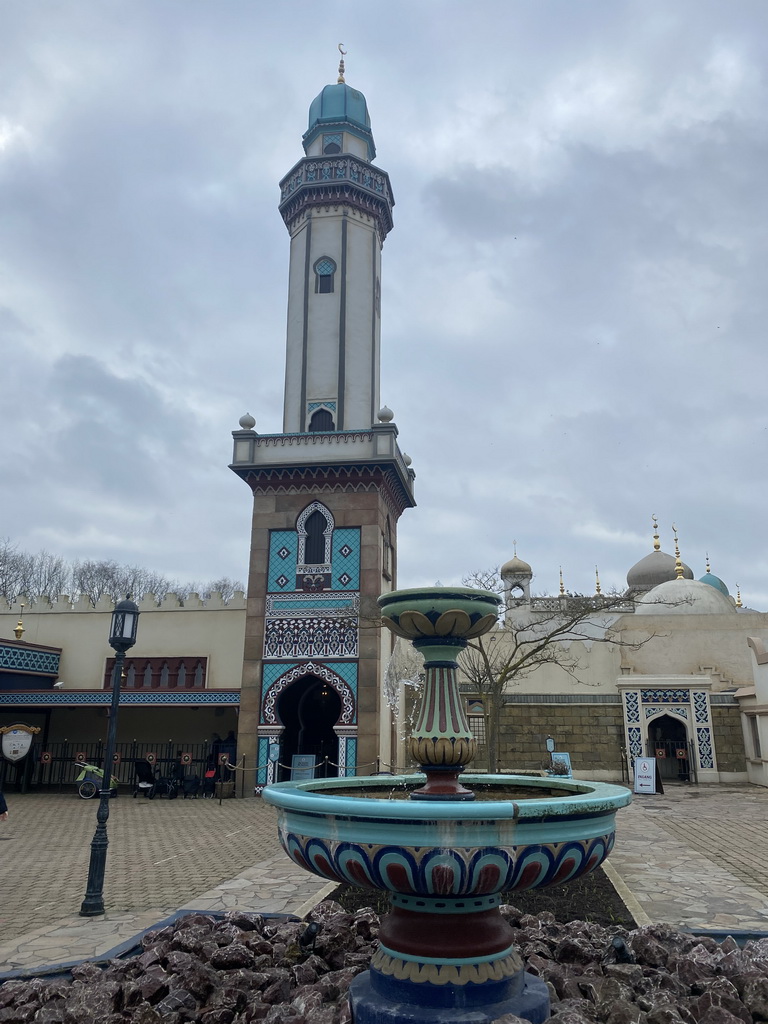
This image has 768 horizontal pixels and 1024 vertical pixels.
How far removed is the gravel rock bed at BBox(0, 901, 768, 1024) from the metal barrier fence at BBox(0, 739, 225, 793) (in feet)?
46.3

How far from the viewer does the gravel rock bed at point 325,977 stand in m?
4.11

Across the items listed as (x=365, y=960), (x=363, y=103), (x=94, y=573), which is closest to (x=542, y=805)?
(x=365, y=960)

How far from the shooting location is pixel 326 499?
63.5 feet

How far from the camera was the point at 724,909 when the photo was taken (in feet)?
23.1

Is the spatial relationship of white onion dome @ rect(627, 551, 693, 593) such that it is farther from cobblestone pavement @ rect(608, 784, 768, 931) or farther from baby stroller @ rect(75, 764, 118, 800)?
baby stroller @ rect(75, 764, 118, 800)

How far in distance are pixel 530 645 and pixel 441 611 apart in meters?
21.4

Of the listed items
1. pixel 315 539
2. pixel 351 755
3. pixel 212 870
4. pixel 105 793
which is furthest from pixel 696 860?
pixel 315 539

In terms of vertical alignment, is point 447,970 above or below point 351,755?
below

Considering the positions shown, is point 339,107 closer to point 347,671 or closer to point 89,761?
point 347,671

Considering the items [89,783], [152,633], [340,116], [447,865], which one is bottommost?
[89,783]

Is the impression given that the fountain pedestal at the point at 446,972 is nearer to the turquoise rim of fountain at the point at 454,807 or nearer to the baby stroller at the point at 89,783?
the turquoise rim of fountain at the point at 454,807

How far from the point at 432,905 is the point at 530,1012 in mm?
731

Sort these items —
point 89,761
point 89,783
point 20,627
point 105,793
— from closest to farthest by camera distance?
point 105,793 < point 89,783 < point 89,761 < point 20,627

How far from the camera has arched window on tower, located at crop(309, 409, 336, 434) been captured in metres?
20.8
